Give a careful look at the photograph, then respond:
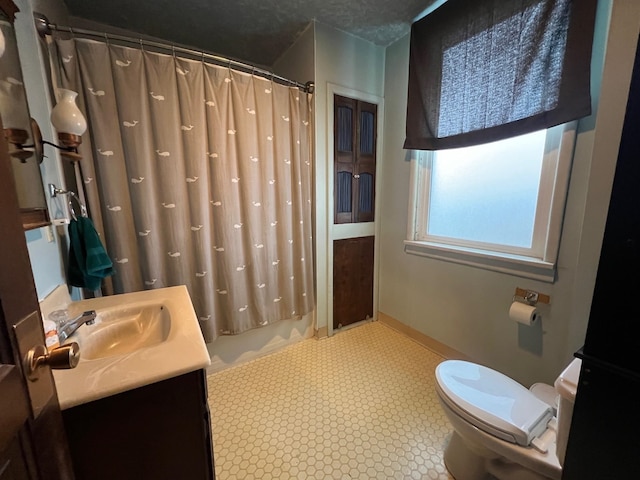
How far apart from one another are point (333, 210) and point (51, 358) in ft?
6.21

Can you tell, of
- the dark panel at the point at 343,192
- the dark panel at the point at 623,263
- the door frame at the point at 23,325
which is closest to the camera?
the door frame at the point at 23,325

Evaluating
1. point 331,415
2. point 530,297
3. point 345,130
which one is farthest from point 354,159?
point 331,415

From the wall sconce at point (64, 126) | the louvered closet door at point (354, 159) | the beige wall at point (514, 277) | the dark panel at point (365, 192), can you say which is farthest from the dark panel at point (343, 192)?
the wall sconce at point (64, 126)

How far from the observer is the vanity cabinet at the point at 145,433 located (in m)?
0.65

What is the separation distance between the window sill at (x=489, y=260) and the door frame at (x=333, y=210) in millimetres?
398

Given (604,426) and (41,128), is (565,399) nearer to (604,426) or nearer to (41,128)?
(604,426)

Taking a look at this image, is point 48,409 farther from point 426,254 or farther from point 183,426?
point 426,254

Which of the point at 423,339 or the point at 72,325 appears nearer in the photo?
the point at 72,325

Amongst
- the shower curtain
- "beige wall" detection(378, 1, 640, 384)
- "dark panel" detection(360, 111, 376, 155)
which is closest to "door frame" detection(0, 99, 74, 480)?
the shower curtain

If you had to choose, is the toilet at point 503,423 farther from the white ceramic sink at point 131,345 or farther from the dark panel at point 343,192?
the dark panel at point 343,192

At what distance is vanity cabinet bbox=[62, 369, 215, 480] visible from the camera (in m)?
0.65

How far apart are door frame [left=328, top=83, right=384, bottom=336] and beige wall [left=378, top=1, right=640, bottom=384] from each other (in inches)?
2.7

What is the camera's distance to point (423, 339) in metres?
2.17

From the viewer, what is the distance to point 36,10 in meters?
1.19
